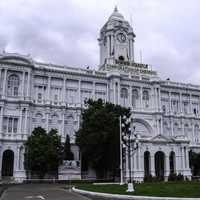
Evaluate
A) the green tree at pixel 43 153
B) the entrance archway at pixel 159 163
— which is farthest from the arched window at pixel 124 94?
the green tree at pixel 43 153

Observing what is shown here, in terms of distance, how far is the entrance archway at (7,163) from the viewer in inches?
2594

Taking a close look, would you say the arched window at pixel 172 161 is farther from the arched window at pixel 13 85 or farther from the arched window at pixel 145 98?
the arched window at pixel 13 85

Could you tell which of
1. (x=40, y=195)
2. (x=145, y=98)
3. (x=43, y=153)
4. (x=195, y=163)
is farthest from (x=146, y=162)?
(x=40, y=195)

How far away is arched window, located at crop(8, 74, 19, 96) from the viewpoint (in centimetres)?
7269

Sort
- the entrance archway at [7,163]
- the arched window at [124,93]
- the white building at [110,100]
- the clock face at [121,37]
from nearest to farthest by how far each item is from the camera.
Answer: the entrance archway at [7,163] → the white building at [110,100] → the arched window at [124,93] → the clock face at [121,37]

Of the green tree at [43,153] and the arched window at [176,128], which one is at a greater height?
the arched window at [176,128]

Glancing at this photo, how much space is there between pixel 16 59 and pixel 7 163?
83.3 ft

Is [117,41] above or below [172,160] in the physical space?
above

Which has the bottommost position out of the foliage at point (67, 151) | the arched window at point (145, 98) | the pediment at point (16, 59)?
the foliage at point (67, 151)

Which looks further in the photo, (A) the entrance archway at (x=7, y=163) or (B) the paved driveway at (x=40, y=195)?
(A) the entrance archway at (x=7, y=163)

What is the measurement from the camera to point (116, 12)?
339 feet

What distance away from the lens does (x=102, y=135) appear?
188 ft

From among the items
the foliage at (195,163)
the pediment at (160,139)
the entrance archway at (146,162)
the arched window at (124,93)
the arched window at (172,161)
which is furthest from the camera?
the arched window at (124,93)

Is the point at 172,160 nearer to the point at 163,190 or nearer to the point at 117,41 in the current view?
the point at 117,41
